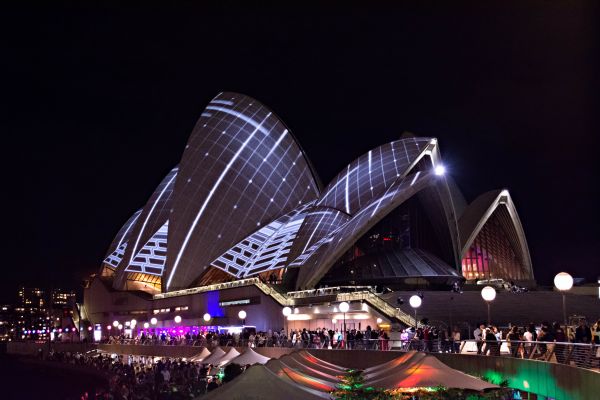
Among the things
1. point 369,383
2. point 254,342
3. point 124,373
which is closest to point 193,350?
point 124,373

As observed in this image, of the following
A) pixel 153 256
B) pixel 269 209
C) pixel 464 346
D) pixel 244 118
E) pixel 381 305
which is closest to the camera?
pixel 464 346

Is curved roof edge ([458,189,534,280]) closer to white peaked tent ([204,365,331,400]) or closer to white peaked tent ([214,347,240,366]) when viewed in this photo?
white peaked tent ([214,347,240,366])

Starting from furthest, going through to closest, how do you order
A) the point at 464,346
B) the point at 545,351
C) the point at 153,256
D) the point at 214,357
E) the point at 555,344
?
the point at 153,256
the point at 214,357
the point at 464,346
the point at 545,351
the point at 555,344

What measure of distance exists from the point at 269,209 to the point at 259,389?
1755 inches

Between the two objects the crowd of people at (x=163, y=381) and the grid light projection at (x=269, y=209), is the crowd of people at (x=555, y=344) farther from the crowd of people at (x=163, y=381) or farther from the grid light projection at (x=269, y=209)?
the grid light projection at (x=269, y=209)

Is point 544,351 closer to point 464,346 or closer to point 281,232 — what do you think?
point 464,346

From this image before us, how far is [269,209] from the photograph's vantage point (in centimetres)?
5331

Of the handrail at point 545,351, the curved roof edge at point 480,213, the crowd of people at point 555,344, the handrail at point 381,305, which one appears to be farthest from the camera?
the curved roof edge at point 480,213

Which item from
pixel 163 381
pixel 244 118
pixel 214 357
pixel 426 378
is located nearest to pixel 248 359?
pixel 214 357

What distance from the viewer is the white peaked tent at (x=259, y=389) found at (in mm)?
8664

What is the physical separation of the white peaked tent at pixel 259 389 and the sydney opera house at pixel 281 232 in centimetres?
2469

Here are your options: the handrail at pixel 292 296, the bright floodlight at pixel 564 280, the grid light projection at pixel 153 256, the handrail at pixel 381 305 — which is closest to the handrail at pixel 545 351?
the bright floodlight at pixel 564 280

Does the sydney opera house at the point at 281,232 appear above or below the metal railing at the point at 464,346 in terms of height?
above

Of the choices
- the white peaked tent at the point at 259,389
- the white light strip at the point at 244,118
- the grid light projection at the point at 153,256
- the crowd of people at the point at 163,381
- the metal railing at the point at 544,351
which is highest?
the white light strip at the point at 244,118
